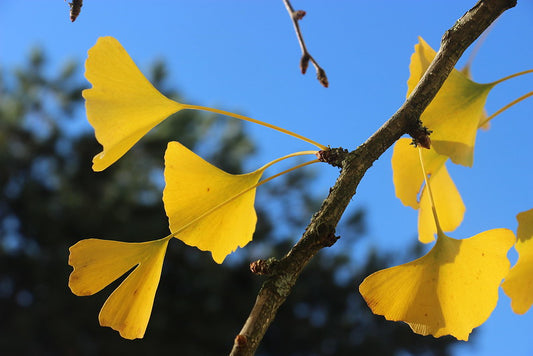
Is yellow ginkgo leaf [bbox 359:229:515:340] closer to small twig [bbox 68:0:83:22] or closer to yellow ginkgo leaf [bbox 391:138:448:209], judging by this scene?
yellow ginkgo leaf [bbox 391:138:448:209]

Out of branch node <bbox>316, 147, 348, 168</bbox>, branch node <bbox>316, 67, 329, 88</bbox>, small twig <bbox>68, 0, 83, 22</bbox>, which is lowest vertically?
branch node <bbox>316, 147, 348, 168</bbox>

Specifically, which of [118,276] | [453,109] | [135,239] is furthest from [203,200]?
[135,239]

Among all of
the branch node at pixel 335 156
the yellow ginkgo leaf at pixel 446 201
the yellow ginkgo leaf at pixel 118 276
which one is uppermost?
the branch node at pixel 335 156

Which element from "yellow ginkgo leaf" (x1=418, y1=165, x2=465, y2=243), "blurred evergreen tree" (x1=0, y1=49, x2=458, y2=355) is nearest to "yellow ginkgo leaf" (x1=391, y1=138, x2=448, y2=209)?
"yellow ginkgo leaf" (x1=418, y1=165, x2=465, y2=243)

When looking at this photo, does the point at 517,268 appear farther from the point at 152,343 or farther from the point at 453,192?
the point at 152,343

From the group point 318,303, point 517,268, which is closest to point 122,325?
point 517,268

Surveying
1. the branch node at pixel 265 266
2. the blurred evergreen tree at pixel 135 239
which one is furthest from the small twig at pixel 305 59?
the blurred evergreen tree at pixel 135 239

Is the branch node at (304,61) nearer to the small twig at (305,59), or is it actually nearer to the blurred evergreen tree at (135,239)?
the small twig at (305,59)
